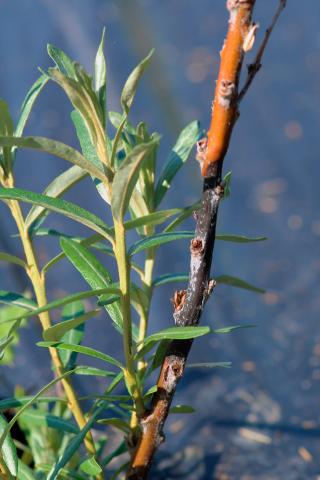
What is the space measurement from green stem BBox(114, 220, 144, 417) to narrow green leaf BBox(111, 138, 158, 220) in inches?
1.1

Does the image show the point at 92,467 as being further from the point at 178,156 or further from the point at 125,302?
the point at 178,156

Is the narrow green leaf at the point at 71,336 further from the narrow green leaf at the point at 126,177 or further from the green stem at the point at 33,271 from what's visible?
the narrow green leaf at the point at 126,177

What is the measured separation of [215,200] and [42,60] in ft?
8.28

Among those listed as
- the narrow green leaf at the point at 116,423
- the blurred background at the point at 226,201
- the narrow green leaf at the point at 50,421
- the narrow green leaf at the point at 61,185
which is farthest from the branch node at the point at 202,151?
the blurred background at the point at 226,201

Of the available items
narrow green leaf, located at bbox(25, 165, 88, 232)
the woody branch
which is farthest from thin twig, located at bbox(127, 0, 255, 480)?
narrow green leaf, located at bbox(25, 165, 88, 232)

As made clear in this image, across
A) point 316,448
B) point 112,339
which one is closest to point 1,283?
point 112,339

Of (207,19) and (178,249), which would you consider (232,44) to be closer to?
(178,249)

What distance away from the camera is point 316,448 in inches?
64.9

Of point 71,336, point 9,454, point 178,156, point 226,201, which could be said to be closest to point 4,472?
point 9,454

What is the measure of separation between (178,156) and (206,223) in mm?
183

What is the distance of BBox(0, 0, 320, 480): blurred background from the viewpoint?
6.23 feet

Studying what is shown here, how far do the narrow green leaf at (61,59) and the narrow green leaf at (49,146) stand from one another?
83mm

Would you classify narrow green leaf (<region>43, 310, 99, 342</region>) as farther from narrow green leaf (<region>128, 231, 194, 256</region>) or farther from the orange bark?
the orange bark

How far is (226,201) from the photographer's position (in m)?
2.74
